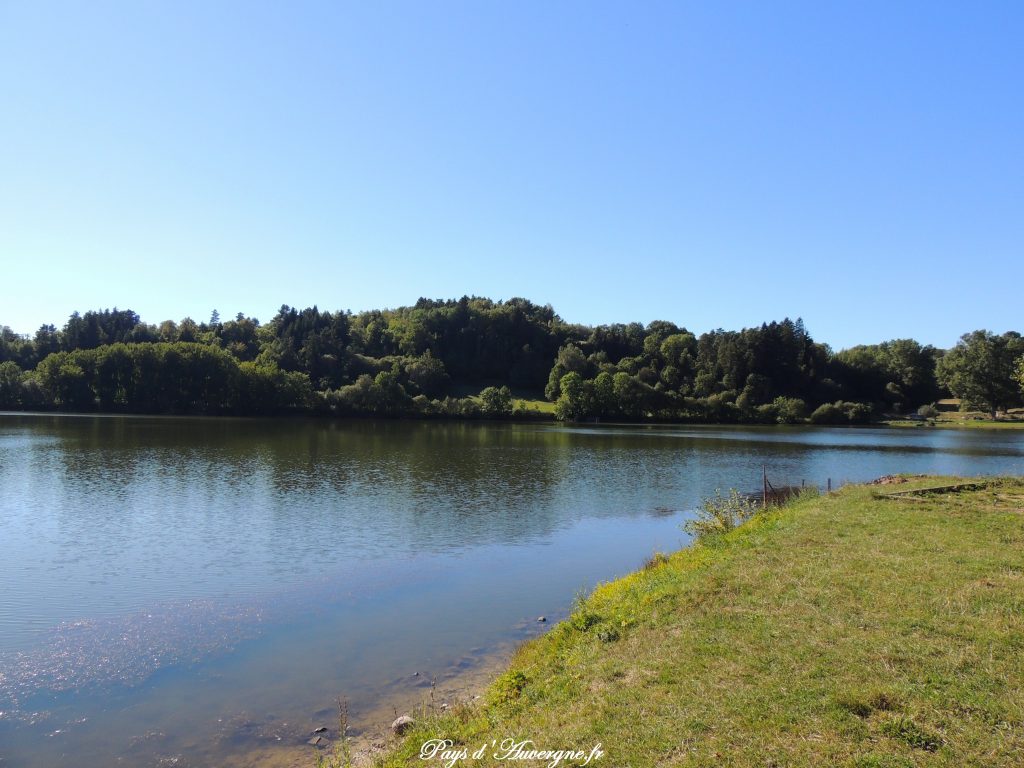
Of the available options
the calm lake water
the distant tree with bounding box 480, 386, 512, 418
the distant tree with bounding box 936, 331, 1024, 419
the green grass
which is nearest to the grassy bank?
the distant tree with bounding box 936, 331, 1024, 419

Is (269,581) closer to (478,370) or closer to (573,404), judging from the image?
(573,404)

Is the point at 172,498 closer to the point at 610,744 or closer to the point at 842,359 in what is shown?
the point at 610,744

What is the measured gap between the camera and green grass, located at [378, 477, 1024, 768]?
625 centimetres

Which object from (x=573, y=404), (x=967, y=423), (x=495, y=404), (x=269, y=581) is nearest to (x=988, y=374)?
(x=967, y=423)

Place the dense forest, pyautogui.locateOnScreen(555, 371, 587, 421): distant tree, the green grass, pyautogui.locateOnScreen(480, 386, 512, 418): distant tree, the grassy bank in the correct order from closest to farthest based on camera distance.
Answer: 1. the green grass
2. the grassy bank
3. the dense forest
4. pyautogui.locateOnScreen(555, 371, 587, 421): distant tree
5. pyautogui.locateOnScreen(480, 386, 512, 418): distant tree

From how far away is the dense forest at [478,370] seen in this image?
11881 centimetres

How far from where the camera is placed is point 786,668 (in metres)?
7.92

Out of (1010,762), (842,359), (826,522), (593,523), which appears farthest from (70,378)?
(842,359)

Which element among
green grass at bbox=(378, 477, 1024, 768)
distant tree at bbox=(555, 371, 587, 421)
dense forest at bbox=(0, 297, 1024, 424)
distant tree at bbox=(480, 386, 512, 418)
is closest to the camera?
green grass at bbox=(378, 477, 1024, 768)

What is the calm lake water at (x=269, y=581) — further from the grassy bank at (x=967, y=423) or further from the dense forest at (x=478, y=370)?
the grassy bank at (x=967, y=423)

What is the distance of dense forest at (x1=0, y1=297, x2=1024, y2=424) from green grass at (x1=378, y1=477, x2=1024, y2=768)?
10951 centimetres

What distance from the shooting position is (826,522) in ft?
61.3

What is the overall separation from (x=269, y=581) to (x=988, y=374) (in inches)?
5645

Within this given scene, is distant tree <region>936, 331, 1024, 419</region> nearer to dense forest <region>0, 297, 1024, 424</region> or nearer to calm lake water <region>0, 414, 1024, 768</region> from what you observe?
dense forest <region>0, 297, 1024, 424</region>
